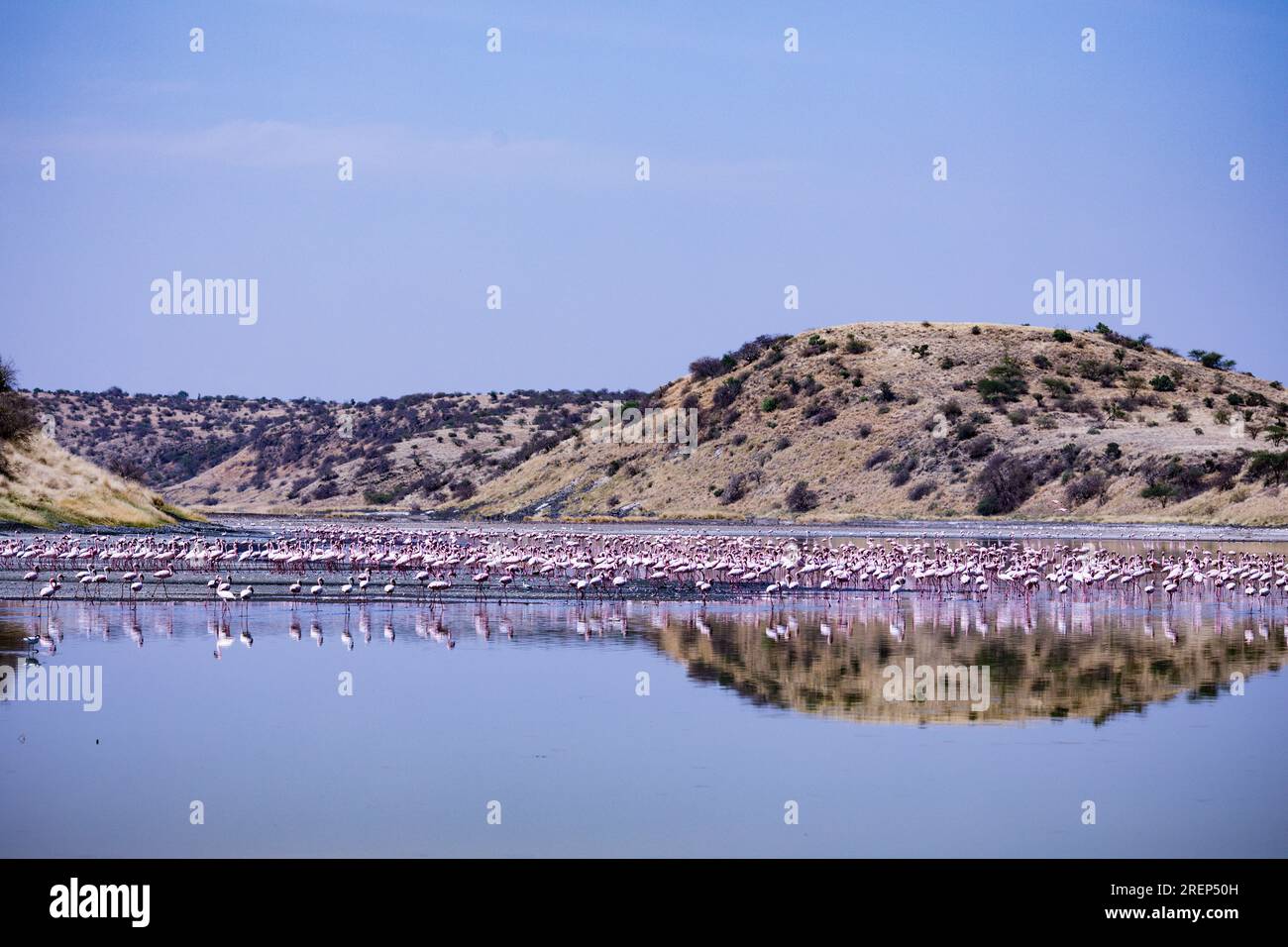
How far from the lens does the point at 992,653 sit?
24297mm

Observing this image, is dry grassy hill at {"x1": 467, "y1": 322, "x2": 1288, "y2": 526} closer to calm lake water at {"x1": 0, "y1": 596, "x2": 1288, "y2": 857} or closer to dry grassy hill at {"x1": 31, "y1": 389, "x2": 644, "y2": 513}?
dry grassy hill at {"x1": 31, "y1": 389, "x2": 644, "y2": 513}

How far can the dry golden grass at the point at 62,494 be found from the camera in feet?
173

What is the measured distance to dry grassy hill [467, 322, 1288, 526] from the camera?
72188 millimetres

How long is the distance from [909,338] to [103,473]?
55374 mm

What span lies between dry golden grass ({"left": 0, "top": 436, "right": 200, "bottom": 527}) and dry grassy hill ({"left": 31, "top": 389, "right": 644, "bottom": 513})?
46052 mm
